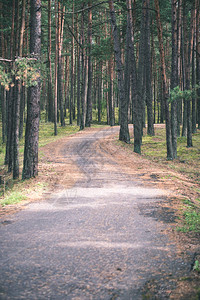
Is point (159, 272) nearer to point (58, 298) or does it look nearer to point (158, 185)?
point (58, 298)

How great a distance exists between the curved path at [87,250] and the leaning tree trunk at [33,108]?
3.29 m

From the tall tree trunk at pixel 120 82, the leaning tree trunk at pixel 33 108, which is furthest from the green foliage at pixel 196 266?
the tall tree trunk at pixel 120 82

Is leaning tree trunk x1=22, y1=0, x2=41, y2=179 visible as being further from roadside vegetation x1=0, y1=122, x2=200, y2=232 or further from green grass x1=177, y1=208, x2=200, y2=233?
green grass x1=177, y1=208, x2=200, y2=233

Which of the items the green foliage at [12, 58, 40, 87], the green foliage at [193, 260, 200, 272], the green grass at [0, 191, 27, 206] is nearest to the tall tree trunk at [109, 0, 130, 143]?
the green foliage at [12, 58, 40, 87]

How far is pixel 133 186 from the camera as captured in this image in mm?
9648

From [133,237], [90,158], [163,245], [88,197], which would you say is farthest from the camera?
[90,158]

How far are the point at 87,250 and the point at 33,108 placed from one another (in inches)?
284

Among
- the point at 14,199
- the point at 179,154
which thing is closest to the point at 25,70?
the point at 14,199

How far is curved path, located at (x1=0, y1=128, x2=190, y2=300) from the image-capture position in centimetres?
357

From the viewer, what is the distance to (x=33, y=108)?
35.0ft

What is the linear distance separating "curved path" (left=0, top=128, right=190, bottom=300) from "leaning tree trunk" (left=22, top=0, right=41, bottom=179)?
3.29 m

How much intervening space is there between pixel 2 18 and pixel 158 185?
14964mm

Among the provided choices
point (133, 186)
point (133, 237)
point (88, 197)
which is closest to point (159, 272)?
point (133, 237)

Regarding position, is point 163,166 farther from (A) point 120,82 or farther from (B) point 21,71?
(B) point 21,71
